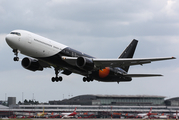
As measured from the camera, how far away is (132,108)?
5595 inches

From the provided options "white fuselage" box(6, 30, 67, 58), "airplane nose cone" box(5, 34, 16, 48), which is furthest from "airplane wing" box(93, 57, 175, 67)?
"airplane nose cone" box(5, 34, 16, 48)

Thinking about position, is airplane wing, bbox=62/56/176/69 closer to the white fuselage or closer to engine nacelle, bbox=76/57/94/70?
engine nacelle, bbox=76/57/94/70

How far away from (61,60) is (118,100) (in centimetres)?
11051

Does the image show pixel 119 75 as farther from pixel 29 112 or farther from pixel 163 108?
pixel 163 108

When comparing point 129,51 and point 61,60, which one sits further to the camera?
point 129,51

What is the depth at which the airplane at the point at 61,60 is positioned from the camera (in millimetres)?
44031

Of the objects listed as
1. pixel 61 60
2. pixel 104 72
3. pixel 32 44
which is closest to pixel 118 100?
pixel 104 72

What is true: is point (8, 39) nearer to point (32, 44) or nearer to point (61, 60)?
point (32, 44)

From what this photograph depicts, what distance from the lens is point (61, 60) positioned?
159ft

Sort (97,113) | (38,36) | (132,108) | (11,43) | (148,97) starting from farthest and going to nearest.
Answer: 1. (148,97)
2. (132,108)
3. (97,113)
4. (38,36)
5. (11,43)

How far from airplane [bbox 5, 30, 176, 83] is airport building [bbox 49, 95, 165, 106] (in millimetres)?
90911

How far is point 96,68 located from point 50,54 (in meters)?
9.13

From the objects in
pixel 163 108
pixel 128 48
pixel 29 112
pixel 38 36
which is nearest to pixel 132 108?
pixel 163 108

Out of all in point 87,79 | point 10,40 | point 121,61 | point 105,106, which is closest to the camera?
point 10,40
